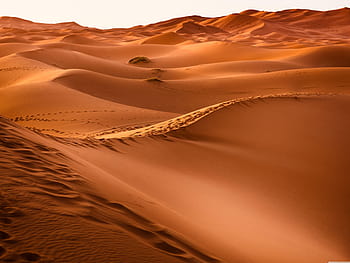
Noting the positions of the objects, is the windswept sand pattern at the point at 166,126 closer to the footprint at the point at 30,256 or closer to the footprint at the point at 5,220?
the footprint at the point at 5,220

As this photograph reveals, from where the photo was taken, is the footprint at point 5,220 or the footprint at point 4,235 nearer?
the footprint at point 4,235

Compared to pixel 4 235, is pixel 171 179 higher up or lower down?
higher up

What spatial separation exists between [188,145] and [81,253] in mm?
3823

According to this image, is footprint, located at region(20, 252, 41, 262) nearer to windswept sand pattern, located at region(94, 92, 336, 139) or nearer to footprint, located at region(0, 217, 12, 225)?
footprint, located at region(0, 217, 12, 225)

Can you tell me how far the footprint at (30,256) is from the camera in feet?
5.74

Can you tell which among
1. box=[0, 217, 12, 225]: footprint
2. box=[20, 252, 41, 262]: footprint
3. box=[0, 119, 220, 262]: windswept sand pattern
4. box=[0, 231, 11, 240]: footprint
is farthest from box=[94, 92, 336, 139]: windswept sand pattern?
box=[20, 252, 41, 262]: footprint

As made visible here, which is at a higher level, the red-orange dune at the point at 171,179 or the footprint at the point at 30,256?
the red-orange dune at the point at 171,179

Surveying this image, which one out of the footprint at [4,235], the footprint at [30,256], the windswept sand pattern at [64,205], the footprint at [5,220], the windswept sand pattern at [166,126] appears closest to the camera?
A: the footprint at [30,256]

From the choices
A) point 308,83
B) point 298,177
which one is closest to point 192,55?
point 308,83

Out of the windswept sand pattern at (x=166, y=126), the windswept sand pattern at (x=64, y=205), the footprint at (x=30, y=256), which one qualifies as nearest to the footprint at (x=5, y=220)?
the windswept sand pattern at (x=64, y=205)

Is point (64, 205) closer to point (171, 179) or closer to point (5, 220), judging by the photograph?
point (5, 220)

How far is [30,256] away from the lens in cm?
177

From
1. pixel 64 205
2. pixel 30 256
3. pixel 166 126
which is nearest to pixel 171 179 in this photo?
pixel 64 205

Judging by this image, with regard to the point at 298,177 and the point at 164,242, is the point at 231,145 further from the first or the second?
the point at 164,242
